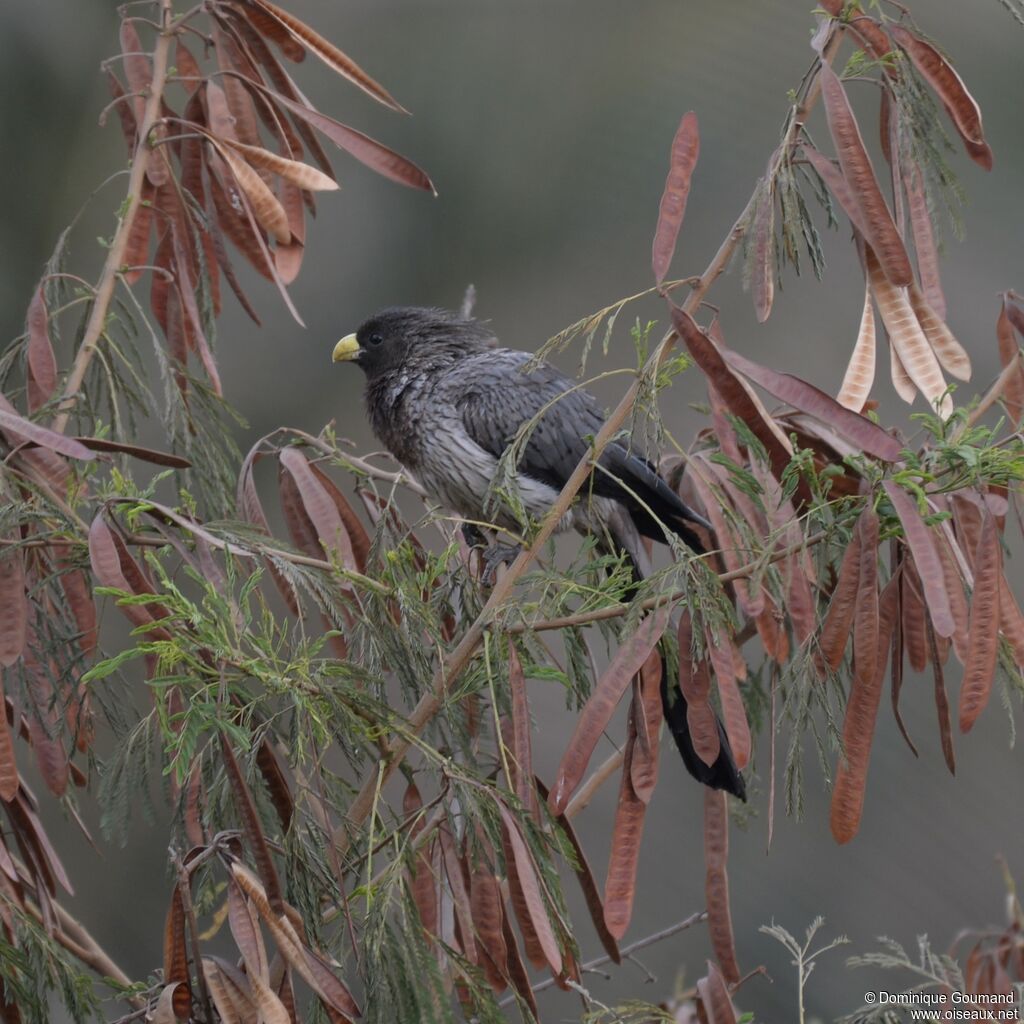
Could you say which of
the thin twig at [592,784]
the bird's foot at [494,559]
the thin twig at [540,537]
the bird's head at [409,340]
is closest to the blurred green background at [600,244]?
the bird's head at [409,340]

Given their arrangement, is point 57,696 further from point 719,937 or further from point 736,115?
point 736,115

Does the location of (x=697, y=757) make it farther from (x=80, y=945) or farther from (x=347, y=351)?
(x=347, y=351)

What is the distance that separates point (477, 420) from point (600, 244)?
9.75 feet

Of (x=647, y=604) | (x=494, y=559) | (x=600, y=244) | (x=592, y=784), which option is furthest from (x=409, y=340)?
(x=600, y=244)

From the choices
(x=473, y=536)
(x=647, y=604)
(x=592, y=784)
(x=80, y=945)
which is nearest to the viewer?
(x=647, y=604)

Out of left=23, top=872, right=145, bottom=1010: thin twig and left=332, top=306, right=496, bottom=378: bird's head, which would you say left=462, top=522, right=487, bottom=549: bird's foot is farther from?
left=23, top=872, right=145, bottom=1010: thin twig

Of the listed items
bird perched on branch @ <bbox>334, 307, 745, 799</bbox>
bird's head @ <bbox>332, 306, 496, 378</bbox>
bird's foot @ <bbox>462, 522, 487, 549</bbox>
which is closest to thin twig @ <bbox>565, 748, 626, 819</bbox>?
bird perched on branch @ <bbox>334, 307, 745, 799</bbox>

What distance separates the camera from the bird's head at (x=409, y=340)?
3.12 meters

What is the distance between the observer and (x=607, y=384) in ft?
16.6

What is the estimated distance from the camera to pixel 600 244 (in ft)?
18.3

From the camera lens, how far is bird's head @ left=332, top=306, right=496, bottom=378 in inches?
123

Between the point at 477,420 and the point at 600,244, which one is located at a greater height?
the point at 600,244

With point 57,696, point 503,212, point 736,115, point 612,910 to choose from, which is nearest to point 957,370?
point 612,910

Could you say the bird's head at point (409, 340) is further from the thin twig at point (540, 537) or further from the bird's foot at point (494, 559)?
the thin twig at point (540, 537)
